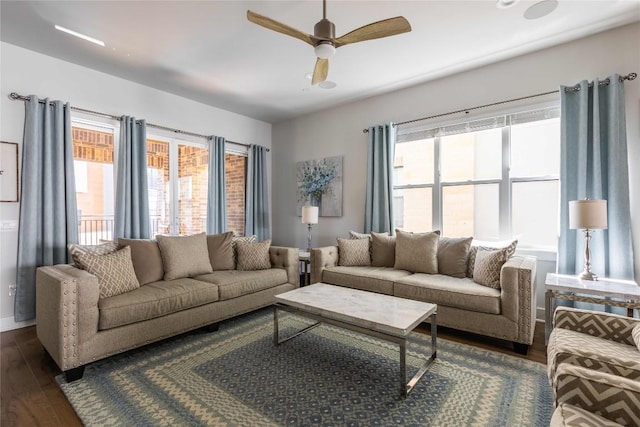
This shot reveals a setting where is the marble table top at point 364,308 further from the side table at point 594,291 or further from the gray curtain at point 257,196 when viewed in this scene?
the gray curtain at point 257,196

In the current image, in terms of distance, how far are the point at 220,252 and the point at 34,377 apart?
5.88 feet

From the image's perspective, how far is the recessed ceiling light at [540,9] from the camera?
2412mm

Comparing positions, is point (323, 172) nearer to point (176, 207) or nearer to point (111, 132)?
point (176, 207)

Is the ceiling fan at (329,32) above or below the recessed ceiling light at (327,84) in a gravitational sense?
below

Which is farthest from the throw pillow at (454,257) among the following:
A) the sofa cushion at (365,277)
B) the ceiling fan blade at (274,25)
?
the ceiling fan blade at (274,25)

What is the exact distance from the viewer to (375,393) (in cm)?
189

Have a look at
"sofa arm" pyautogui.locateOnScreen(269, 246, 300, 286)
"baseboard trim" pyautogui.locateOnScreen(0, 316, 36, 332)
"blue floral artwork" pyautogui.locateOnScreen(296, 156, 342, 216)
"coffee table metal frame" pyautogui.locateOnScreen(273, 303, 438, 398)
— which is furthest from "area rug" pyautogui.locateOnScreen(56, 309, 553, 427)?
"blue floral artwork" pyautogui.locateOnScreen(296, 156, 342, 216)

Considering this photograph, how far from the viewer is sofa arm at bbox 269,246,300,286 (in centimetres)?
364

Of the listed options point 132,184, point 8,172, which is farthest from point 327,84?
point 8,172

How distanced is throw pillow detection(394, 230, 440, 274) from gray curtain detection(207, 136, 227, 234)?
2.68m

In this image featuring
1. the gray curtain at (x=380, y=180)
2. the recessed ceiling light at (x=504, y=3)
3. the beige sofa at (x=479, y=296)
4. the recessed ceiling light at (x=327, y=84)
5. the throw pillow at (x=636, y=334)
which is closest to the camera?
the throw pillow at (x=636, y=334)

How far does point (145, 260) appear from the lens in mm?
2920

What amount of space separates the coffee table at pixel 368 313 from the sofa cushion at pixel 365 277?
626 millimetres

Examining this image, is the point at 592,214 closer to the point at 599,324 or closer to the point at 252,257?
the point at 599,324
